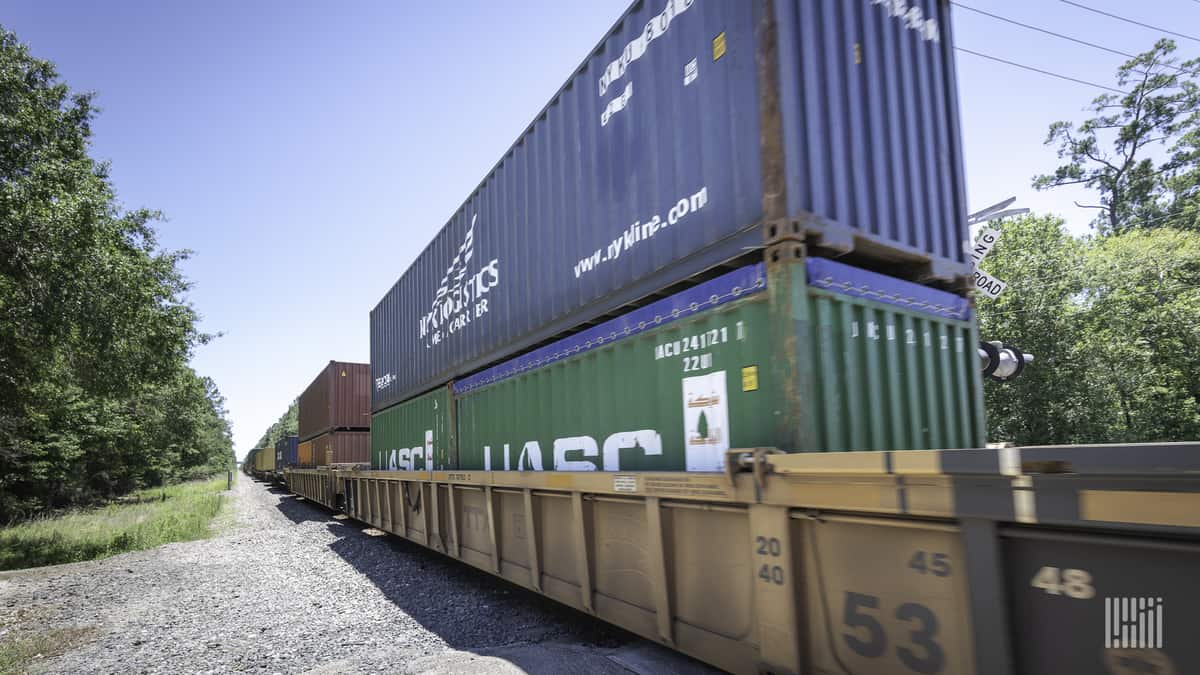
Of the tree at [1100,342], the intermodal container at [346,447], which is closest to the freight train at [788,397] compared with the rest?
the intermodal container at [346,447]

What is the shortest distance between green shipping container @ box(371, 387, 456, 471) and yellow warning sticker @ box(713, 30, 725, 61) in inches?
234

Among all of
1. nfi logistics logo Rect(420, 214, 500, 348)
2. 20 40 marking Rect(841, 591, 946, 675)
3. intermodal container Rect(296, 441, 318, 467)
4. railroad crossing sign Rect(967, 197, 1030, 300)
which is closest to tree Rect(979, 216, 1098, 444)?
railroad crossing sign Rect(967, 197, 1030, 300)

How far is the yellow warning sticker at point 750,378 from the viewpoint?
12.1 ft

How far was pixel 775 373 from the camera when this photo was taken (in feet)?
11.5

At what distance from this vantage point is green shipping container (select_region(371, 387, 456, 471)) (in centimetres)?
881

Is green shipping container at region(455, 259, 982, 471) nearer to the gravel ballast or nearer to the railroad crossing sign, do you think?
the railroad crossing sign

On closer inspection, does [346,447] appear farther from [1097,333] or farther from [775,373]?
[1097,333]

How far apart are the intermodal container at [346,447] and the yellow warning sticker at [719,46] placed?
15.6 meters

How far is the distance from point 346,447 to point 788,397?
1703cm

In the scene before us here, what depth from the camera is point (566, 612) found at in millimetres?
6500

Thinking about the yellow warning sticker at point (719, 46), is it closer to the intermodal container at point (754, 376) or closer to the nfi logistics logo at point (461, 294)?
the intermodal container at point (754, 376)

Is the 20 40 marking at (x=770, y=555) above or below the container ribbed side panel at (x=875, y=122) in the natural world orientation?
below

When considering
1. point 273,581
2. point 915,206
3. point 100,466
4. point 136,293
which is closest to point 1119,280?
point 915,206
